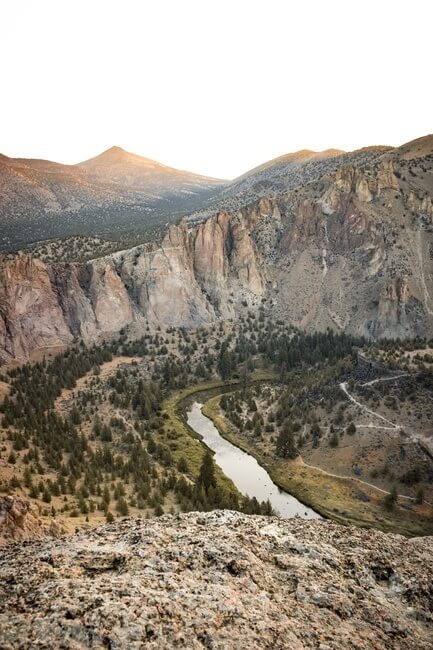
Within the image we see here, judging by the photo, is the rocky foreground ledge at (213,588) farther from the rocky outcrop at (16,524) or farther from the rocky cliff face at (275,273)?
the rocky cliff face at (275,273)

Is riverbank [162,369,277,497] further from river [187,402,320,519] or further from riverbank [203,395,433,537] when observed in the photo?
riverbank [203,395,433,537]

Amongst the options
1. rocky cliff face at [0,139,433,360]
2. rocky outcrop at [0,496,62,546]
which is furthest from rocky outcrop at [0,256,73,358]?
rocky outcrop at [0,496,62,546]

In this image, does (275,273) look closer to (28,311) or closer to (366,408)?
(28,311)

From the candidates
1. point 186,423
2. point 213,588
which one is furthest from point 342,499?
point 213,588

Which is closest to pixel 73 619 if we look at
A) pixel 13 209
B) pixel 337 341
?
pixel 337 341

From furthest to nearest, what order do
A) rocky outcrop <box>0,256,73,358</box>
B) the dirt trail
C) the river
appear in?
rocky outcrop <box>0,256,73,358</box>
the dirt trail
the river

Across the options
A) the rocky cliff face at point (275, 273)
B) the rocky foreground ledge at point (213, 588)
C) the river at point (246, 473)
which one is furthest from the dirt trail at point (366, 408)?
the rocky foreground ledge at point (213, 588)
